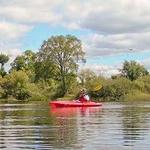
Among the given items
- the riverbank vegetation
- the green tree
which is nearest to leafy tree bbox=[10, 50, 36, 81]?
the riverbank vegetation

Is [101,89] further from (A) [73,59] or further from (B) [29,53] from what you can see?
(B) [29,53]

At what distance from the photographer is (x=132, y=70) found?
5965 inches

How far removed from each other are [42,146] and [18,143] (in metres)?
1.68

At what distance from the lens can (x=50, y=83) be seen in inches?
5413

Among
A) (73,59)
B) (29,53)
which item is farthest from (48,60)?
(29,53)

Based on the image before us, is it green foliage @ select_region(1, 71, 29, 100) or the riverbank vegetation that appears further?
green foliage @ select_region(1, 71, 29, 100)

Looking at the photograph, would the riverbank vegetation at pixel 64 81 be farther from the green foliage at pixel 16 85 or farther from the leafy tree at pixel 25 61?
the leafy tree at pixel 25 61

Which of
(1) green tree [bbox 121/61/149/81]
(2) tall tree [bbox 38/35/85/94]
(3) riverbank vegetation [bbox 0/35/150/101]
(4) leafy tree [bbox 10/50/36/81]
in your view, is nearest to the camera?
(3) riverbank vegetation [bbox 0/35/150/101]

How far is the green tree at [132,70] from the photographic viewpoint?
151m

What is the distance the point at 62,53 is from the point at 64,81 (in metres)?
6.44

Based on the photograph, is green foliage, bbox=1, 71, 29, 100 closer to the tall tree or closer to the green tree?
the tall tree

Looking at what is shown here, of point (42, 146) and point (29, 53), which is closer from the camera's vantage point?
point (42, 146)

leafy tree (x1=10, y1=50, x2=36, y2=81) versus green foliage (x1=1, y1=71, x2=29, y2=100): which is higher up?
leafy tree (x1=10, y1=50, x2=36, y2=81)

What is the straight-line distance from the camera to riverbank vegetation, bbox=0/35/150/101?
375 ft
